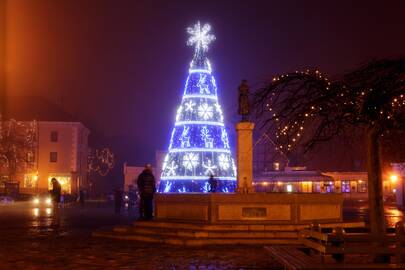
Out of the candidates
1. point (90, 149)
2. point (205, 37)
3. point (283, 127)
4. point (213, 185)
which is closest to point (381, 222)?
point (283, 127)

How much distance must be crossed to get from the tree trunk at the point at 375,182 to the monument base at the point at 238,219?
532 centimetres

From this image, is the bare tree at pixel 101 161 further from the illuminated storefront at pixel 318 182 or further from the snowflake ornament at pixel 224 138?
A: the snowflake ornament at pixel 224 138

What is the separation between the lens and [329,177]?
6681cm

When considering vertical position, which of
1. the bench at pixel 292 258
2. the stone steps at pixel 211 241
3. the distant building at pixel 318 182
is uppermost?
the distant building at pixel 318 182

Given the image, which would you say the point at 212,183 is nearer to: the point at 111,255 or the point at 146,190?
the point at 146,190

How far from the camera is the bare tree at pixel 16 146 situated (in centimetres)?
6550

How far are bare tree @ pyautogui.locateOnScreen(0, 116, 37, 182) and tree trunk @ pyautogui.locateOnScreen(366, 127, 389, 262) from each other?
5805cm

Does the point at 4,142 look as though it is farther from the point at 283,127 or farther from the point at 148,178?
the point at 283,127

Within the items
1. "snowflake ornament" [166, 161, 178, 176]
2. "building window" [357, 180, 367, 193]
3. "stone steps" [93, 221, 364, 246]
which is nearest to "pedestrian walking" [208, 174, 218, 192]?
"snowflake ornament" [166, 161, 178, 176]

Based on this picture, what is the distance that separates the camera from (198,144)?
112 feet

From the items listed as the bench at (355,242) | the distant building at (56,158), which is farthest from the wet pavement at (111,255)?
the distant building at (56,158)

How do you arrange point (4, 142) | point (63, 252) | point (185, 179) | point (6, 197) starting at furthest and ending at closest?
point (4, 142), point (6, 197), point (185, 179), point (63, 252)

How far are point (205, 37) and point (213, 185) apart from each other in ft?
32.5

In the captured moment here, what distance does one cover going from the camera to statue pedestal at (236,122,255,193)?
24547 millimetres
